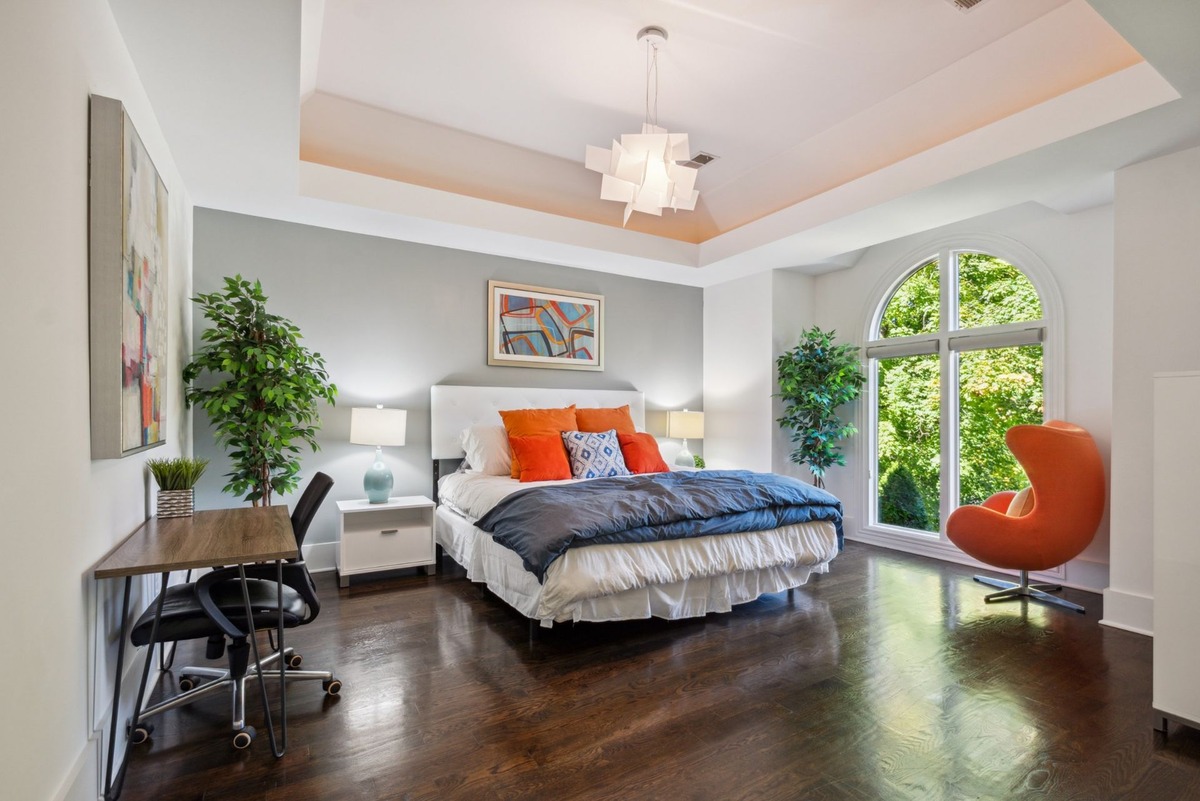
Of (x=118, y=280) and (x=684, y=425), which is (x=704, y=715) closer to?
(x=118, y=280)

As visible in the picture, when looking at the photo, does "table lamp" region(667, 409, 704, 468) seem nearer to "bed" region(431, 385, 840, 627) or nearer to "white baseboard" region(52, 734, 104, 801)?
"bed" region(431, 385, 840, 627)

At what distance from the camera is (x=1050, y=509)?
11.4 ft

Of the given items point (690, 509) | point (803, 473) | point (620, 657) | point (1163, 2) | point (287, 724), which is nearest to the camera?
point (1163, 2)

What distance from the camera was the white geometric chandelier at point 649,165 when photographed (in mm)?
3039

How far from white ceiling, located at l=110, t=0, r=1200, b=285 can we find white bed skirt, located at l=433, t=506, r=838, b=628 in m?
2.25

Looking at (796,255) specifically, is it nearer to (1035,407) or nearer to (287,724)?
(1035,407)

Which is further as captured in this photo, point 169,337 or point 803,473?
point 803,473

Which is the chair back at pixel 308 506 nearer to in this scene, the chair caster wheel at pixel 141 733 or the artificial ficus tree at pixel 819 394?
the chair caster wheel at pixel 141 733

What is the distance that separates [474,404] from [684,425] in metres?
2.01

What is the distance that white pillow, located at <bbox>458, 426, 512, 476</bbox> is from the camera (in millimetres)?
4301

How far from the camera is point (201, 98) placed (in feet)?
8.19

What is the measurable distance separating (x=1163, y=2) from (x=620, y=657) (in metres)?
3.27

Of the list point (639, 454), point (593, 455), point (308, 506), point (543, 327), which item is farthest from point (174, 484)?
point (543, 327)

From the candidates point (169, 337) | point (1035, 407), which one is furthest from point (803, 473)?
point (169, 337)
